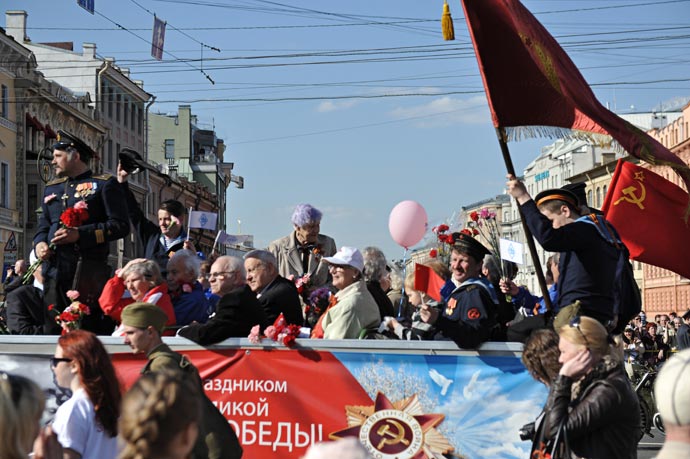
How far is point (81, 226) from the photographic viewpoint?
8961 mm

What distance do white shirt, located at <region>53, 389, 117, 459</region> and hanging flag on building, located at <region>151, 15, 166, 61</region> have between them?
102 feet

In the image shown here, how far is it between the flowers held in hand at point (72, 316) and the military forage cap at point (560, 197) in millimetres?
3652

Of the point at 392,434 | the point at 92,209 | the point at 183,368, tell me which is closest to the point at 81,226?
the point at 92,209

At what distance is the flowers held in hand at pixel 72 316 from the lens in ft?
28.6

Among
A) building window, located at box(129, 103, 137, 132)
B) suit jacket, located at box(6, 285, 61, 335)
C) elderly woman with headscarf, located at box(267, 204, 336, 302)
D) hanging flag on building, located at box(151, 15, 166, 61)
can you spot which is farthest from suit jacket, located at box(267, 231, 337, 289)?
building window, located at box(129, 103, 137, 132)

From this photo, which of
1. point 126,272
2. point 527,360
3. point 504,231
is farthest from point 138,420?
point 504,231

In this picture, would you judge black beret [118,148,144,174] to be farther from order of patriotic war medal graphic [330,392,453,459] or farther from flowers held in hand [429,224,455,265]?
order of patriotic war medal graphic [330,392,453,459]

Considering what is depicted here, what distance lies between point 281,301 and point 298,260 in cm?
164

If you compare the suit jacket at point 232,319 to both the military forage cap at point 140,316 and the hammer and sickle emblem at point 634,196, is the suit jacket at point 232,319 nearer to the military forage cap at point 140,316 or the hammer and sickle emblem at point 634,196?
the military forage cap at point 140,316

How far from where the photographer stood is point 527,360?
6.09 meters

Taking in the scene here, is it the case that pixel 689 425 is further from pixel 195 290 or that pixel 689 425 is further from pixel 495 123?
pixel 195 290

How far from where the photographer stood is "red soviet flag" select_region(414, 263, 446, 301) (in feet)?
29.5

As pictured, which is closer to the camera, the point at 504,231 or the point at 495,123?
the point at 495,123

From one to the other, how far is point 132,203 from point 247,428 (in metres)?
2.78
